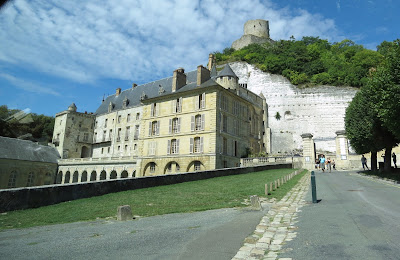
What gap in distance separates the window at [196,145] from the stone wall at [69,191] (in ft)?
38.1

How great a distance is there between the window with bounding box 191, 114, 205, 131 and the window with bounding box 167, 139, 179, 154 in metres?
2.73

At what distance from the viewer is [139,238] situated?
5.00 meters

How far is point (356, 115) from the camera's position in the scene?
845 inches

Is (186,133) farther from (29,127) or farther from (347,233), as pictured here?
(29,127)

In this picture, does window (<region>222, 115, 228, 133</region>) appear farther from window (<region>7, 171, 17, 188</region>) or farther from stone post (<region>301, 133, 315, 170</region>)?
window (<region>7, 171, 17, 188</region>)

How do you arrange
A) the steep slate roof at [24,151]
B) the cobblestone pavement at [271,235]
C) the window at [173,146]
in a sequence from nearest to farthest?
1. the cobblestone pavement at [271,235]
2. the window at [173,146]
3. the steep slate roof at [24,151]

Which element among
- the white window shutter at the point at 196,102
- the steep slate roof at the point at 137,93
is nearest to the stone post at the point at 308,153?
the white window shutter at the point at 196,102

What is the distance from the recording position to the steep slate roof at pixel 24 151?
39.3 m

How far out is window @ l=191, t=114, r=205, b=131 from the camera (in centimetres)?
2869

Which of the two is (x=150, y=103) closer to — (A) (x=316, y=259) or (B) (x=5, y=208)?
(B) (x=5, y=208)

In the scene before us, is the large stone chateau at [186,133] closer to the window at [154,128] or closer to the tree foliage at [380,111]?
the window at [154,128]

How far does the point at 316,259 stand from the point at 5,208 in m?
9.60

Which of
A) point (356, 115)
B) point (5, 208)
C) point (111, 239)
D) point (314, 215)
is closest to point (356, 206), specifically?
point (314, 215)

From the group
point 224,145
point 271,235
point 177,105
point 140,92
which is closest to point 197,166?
point 224,145
